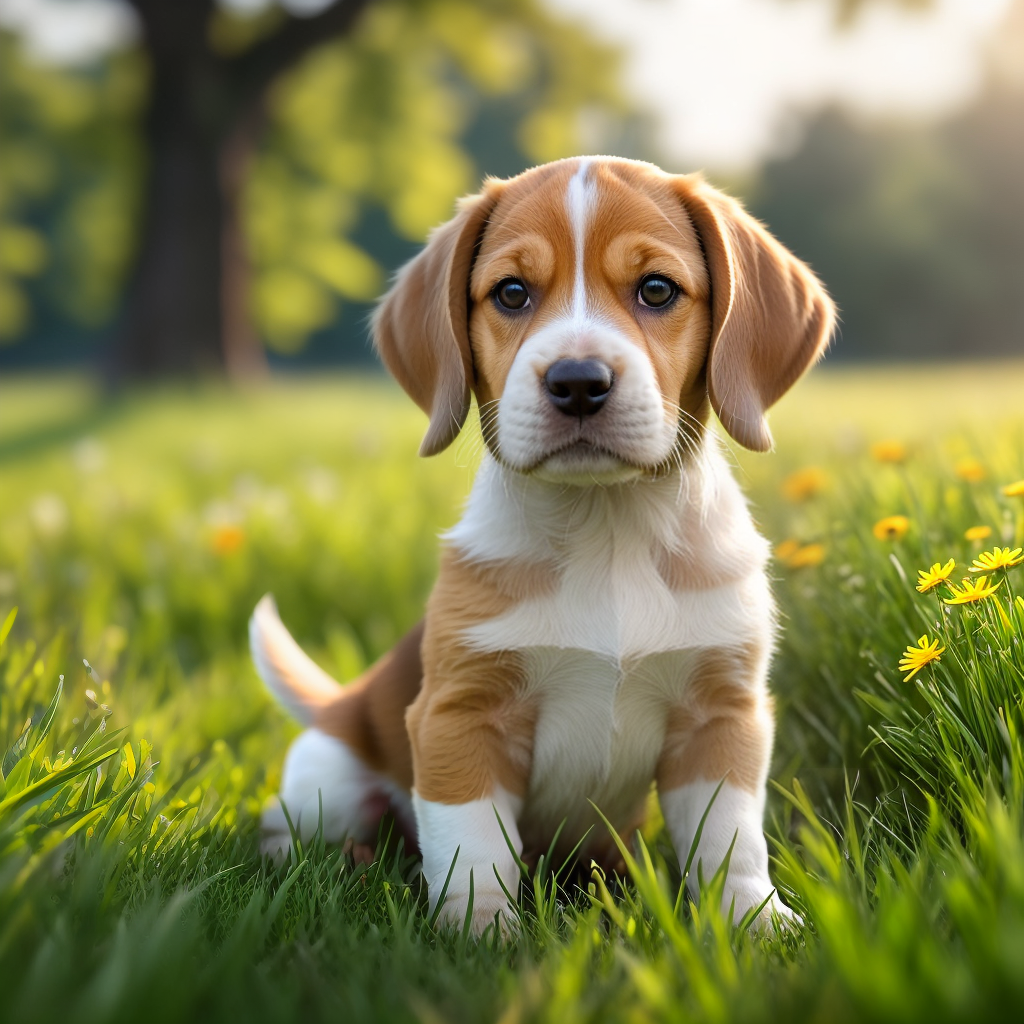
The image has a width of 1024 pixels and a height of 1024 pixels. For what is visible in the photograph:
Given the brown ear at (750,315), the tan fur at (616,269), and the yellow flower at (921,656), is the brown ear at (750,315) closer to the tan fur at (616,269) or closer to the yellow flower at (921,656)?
the tan fur at (616,269)

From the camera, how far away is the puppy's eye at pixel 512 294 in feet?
8.87

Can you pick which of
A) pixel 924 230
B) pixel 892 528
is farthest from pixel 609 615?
pixel 924 230

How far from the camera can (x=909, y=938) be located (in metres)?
1.56

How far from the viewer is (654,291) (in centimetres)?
265

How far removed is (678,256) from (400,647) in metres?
1.30

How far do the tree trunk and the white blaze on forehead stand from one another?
14219 millimetres

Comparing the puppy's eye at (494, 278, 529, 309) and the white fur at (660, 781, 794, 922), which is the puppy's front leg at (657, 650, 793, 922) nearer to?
the white fur at (660, 781, 794, 922)

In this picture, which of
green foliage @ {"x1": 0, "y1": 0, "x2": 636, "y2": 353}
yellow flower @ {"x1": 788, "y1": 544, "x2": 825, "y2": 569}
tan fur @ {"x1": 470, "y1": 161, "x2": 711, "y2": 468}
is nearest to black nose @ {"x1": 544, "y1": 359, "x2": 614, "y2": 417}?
tan fur @ {"x1": 470, "y1": 161, "x2": 711, "y2": 468}

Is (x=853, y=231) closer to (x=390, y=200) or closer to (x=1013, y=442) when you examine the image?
(x=390, y=200)

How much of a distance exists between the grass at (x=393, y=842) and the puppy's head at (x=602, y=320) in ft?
1.02

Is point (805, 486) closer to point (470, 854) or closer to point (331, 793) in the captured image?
point (331, 793)

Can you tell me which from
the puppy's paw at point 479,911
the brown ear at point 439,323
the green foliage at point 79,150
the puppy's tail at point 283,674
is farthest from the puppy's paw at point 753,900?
the green foliage at point 79,150

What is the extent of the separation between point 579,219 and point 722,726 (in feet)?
4.06

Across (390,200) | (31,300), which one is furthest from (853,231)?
(31,300)
